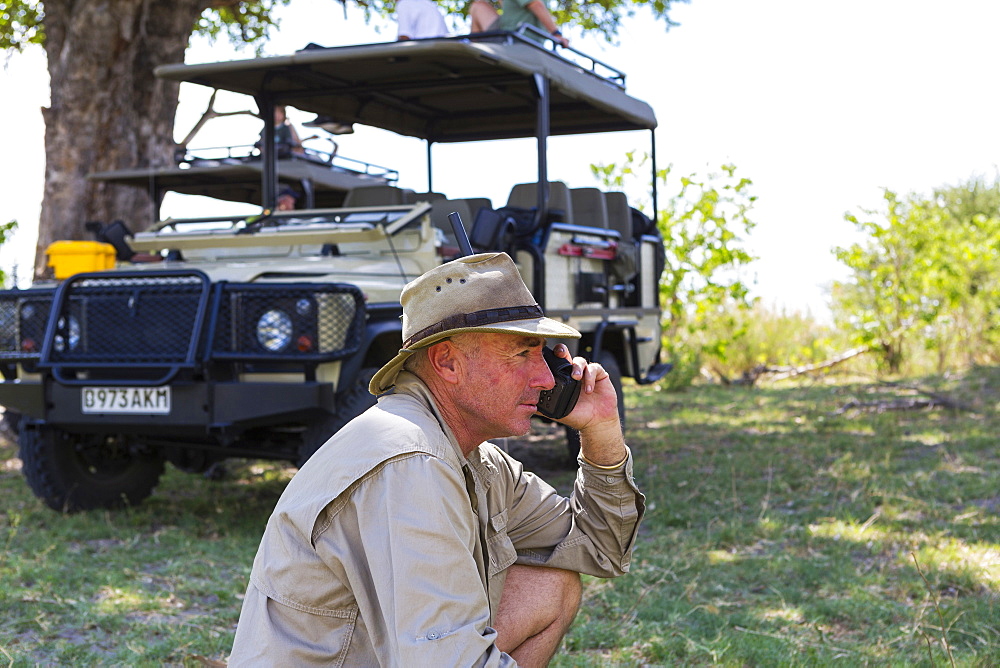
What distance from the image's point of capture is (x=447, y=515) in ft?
6.20

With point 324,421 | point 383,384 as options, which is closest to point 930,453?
point 324,421

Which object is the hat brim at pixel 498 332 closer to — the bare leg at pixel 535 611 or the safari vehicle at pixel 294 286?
the bare leg at pixel 535 611

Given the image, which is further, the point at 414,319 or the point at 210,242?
the point at 210,242

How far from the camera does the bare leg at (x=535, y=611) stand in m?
2.53

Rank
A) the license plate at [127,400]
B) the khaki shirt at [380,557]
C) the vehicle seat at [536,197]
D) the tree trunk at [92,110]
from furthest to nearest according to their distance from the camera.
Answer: the tree trunk at [92,110], the vehicle seat at [536,197], the license plate at [127,400], the khaki shirt at [380,557]

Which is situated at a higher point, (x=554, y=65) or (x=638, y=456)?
(x=554, y=65)

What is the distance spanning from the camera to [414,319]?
2.24m

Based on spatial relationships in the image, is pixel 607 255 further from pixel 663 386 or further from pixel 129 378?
pixel 663 386

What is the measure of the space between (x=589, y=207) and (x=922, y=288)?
7527mm

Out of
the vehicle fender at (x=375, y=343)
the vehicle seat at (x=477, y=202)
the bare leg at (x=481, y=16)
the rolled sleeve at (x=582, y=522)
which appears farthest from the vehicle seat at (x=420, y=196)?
the rolled sleeve at (x=582, y=522)

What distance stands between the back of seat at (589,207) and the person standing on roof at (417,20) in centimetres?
160

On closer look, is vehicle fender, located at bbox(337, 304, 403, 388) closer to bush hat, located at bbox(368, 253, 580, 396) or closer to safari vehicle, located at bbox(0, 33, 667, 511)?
safari vehicle, located at bbox(0, 33, 667, 511)

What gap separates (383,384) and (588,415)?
0.51 meters

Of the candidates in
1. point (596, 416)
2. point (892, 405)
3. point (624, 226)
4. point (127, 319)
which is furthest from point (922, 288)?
point (596, 416)
